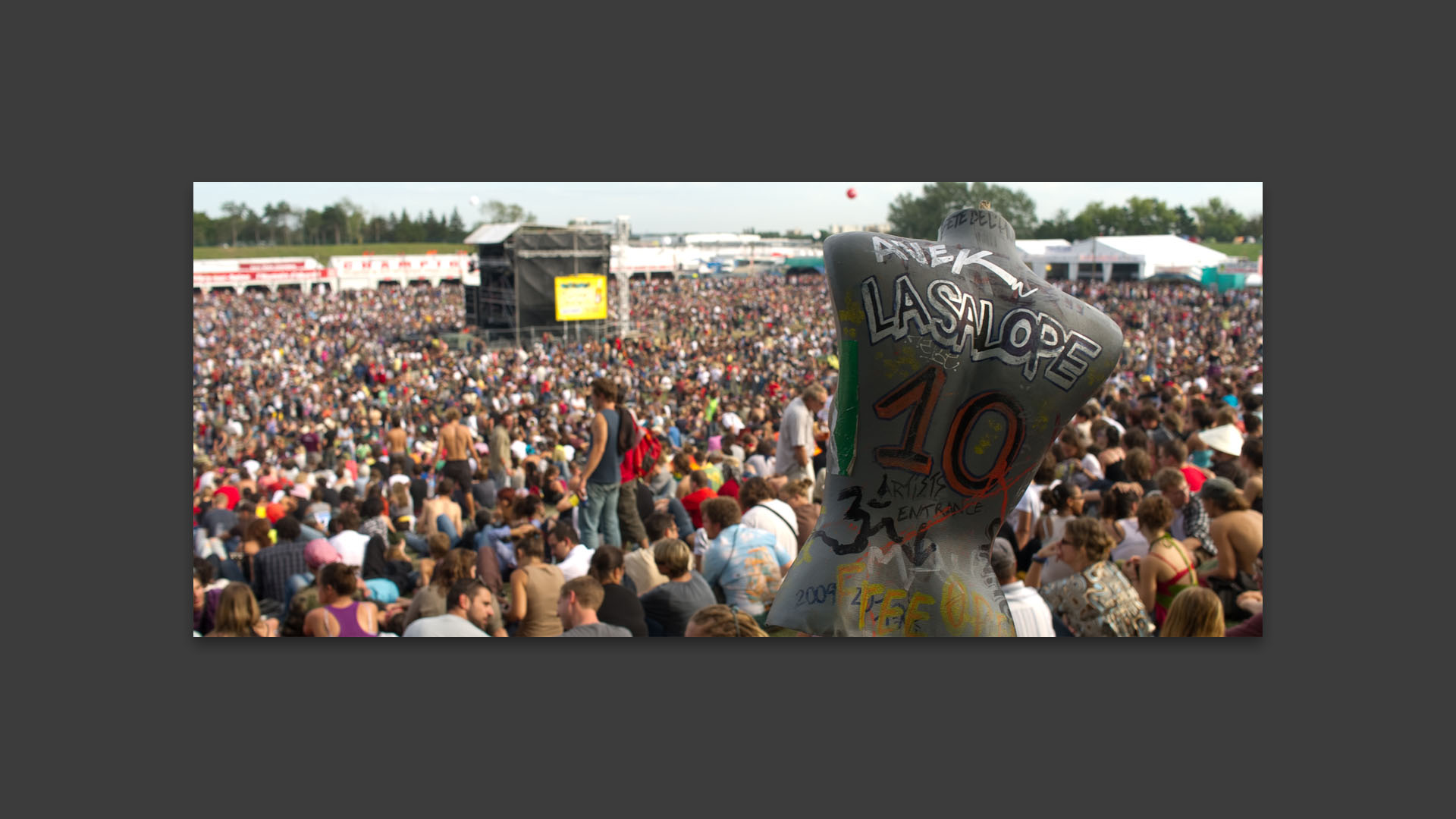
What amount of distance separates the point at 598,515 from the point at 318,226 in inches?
412

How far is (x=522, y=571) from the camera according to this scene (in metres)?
5.58

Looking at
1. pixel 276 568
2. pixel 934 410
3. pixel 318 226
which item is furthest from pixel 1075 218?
pixel 318 226

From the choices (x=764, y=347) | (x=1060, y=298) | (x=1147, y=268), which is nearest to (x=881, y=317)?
(x=1060, y=298)

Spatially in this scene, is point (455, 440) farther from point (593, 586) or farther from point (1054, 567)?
point (1054, 567)

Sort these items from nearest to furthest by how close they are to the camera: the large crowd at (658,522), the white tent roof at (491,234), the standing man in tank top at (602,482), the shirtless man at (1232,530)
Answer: the large crowd at (658,522)
the shirtless man at (1232,530)
the standing man in tank top at (602,482)
the white tent roof at (491,234)

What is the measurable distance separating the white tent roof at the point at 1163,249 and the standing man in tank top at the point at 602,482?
13.3 feet

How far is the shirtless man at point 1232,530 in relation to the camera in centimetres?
544

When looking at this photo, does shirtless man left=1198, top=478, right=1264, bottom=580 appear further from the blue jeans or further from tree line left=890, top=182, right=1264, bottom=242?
the blue jeans

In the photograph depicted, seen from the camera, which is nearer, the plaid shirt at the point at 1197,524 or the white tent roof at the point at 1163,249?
the plaid shirt at the point at 1197,524

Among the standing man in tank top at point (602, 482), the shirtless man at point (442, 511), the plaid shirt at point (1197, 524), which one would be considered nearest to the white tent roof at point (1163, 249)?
the plaid shirt at point (1197, 524)

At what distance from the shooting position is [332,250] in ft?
82.9

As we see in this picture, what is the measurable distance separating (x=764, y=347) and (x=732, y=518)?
20.3 m

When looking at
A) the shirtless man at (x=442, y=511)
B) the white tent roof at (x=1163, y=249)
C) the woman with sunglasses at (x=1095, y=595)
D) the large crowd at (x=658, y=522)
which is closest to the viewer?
the woman with sunglasses at (x=1095, y=595)

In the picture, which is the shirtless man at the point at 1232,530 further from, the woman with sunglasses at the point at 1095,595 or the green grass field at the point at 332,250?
the green grass field at the point at 332,250
